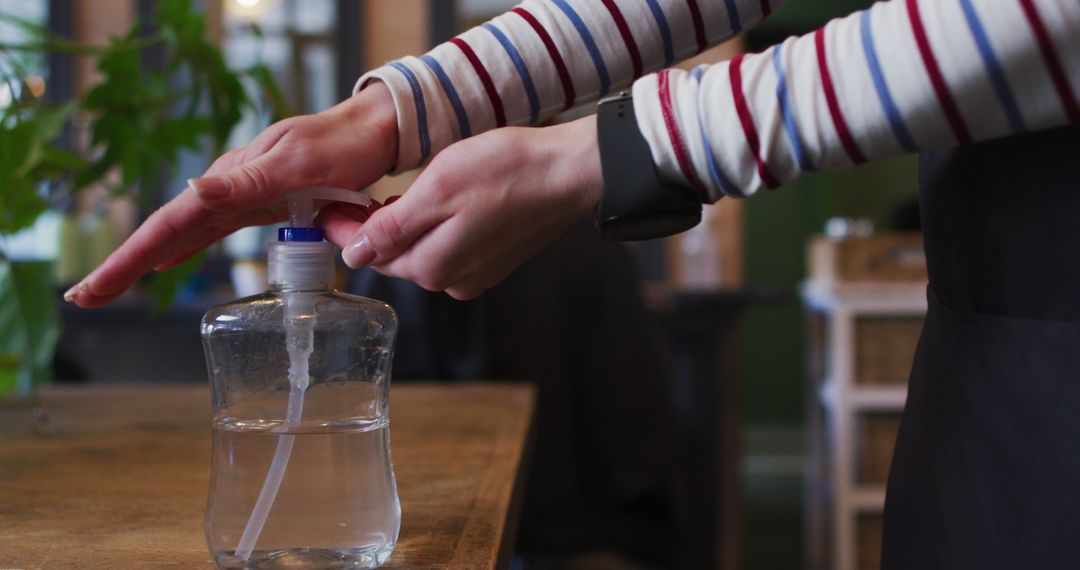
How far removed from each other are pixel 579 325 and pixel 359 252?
1422 millimetres

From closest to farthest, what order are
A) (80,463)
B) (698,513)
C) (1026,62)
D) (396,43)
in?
(1026,62)
(80,463)
(698,513)
(396,43)

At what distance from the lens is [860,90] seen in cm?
47

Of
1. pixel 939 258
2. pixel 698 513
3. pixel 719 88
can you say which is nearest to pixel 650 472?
pixel 698 513

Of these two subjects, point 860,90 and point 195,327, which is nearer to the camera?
point 860,90

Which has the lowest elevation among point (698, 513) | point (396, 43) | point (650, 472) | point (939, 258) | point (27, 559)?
point (698, 513)

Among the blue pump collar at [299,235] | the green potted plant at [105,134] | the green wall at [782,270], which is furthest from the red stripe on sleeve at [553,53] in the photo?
the green wall at [782,270]

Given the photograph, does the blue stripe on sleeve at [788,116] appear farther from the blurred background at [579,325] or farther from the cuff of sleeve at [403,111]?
the blurred background at [579,325]

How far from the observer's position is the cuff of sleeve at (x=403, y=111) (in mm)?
655

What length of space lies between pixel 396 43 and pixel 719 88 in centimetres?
349

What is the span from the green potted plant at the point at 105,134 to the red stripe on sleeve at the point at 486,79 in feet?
1.32

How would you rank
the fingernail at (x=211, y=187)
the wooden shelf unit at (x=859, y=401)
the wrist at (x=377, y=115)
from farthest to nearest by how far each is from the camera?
the wooden shelf unit at (x=859, y=401), the wrist at (x=377, y=115), the fingernail at (x=211, y=187)

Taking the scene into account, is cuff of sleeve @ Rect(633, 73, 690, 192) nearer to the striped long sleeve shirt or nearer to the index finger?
the striped long sleeve shirt

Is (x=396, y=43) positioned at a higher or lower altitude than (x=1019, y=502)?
higher

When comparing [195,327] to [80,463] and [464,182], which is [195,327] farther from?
[464,182]
